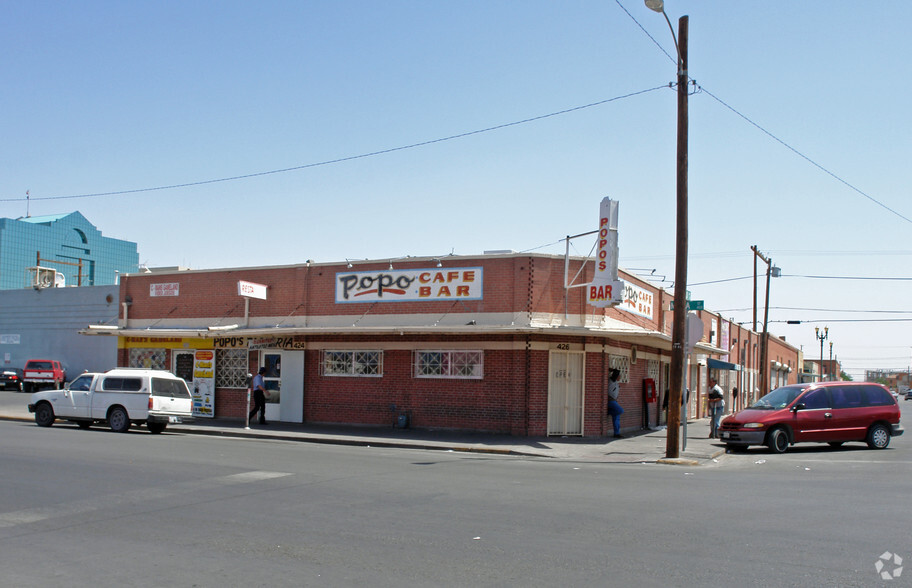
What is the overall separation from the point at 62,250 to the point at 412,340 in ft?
180

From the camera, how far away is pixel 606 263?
798 inches

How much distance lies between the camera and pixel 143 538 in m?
8.12

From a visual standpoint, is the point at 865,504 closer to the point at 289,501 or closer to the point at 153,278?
the point at 289,501

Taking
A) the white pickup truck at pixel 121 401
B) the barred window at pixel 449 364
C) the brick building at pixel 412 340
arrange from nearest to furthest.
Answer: the white pickup truck at pixel 121 401 → the brick building at pixel 412 340 → the barred window at pixel 449 364

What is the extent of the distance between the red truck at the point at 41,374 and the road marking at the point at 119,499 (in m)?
31.3

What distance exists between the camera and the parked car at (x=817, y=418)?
18.8 meters

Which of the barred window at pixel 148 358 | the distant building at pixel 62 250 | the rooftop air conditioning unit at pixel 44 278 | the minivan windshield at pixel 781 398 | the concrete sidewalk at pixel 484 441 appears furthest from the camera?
the distant building at pixel 62 250

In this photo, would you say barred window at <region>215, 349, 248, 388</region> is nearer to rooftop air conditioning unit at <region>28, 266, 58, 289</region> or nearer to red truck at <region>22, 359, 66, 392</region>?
red truck at <region>22, 359, 66, 392</region>

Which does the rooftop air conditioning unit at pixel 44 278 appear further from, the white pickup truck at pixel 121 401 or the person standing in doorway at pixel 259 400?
the person standing in doorway at pixel 259 400

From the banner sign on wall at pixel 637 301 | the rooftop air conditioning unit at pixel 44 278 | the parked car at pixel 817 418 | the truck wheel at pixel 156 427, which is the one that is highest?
the rooftop air conditioning unit at pixel 44 278

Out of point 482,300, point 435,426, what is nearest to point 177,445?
point 435,426

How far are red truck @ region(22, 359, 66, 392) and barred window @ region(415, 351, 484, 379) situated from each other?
25.0 metres

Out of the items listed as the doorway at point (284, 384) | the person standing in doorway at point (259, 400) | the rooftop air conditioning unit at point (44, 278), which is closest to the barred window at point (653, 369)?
the doorway at point (284, 384)

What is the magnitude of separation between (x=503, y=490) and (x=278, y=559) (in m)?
4.74
